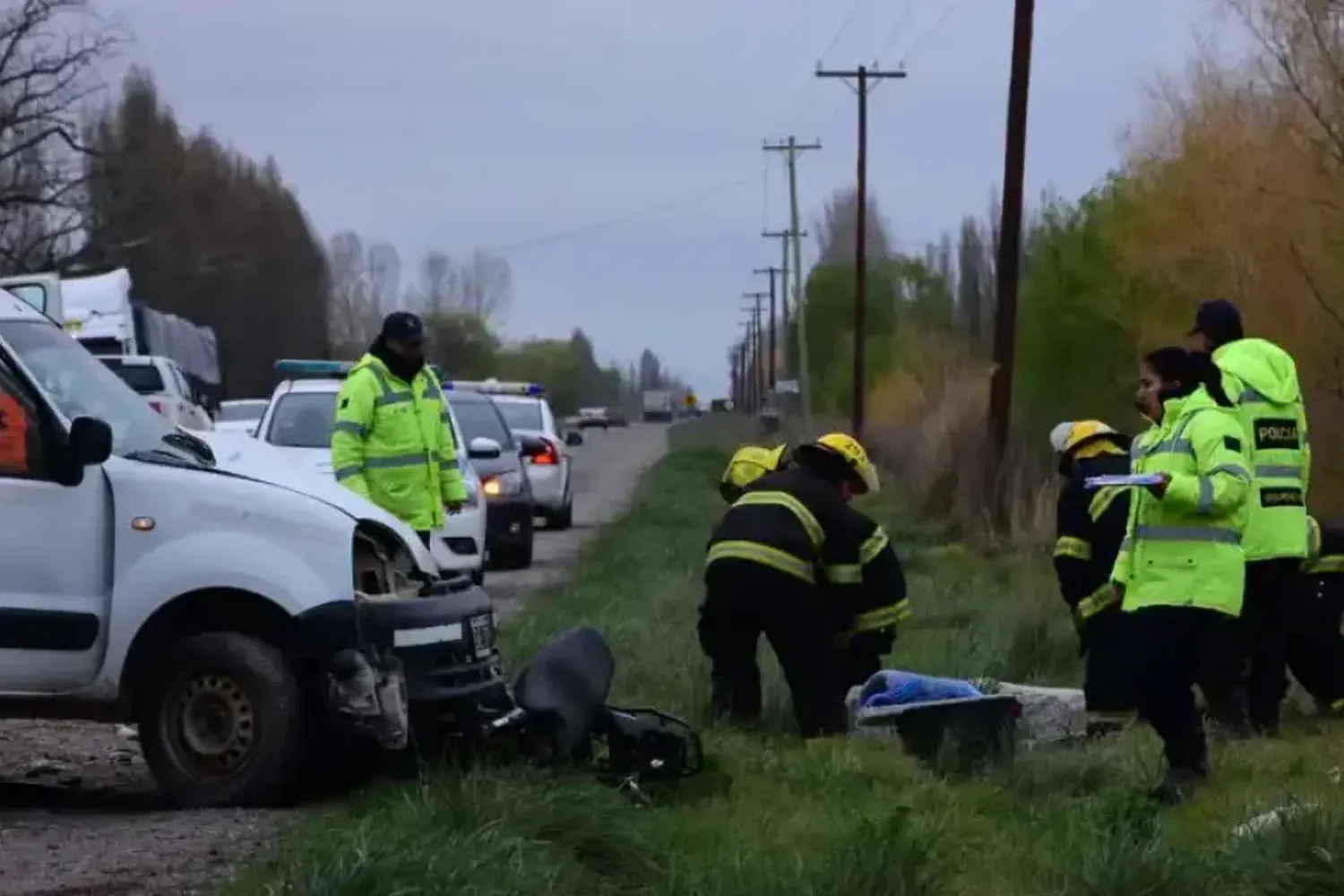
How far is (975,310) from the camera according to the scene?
68.1m

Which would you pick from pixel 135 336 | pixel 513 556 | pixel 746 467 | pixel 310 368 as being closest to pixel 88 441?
pixel 746 467

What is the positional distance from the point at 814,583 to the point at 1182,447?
199 cm

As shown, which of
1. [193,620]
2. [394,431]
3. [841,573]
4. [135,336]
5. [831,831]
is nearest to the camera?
[831,831]

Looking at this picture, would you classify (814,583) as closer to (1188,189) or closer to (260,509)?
(260,509)

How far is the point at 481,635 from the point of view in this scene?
8.55m

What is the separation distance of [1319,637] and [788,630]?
2.66 metres

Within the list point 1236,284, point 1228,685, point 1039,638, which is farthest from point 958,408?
point 1228,685

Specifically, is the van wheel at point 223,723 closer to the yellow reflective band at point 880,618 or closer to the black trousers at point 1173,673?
the yellow reflective band at point 880,618

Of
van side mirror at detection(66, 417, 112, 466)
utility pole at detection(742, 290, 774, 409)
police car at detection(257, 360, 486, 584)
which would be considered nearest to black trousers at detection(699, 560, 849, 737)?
van side mirror at detection(66, 417, 112, 466)

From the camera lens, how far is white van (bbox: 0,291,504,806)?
8.01 meters

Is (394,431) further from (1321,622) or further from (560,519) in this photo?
(560,519)

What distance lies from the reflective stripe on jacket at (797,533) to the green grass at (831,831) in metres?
0.74

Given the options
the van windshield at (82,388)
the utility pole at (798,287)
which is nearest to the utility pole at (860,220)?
the utility pole at (798,287)

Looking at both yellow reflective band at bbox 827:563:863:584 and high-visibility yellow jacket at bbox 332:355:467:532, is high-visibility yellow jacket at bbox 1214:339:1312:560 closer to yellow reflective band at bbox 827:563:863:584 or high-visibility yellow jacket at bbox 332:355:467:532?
yellow reflective band at bbox 827:563:863:584
